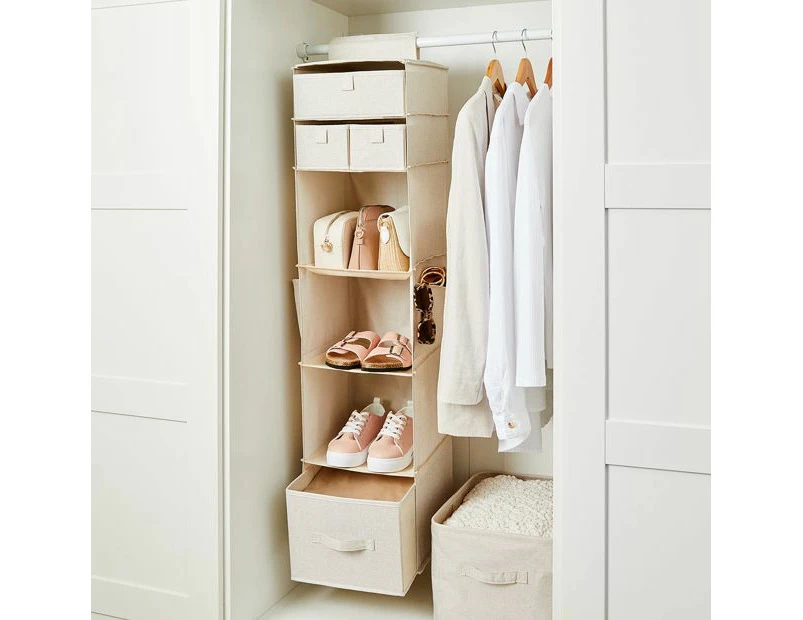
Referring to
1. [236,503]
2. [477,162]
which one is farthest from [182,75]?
[236,503]

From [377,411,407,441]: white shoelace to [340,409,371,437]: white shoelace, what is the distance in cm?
7

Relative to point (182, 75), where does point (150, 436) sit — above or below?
below

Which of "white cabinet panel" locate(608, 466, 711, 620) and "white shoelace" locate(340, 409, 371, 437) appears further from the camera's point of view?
"white shoelace" locate(340, 409, 371, 437)

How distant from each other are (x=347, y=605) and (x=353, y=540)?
275 millimetres

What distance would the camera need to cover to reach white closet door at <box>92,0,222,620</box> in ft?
6.52


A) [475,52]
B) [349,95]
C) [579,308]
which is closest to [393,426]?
[579,308]

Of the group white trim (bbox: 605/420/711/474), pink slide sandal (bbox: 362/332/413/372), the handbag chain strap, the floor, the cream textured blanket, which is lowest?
the floor

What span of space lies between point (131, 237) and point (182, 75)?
0.44m

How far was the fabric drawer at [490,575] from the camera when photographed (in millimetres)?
1958

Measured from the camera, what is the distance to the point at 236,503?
6.76 ft

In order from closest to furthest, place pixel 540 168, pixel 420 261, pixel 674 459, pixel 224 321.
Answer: pixel 674 459, pixel 540 168, pixel 224 321, pixel 420 261

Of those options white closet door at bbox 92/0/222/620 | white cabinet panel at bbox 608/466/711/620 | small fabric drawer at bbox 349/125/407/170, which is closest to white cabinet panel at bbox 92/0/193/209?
white closet door at bbox 92/0/222/620

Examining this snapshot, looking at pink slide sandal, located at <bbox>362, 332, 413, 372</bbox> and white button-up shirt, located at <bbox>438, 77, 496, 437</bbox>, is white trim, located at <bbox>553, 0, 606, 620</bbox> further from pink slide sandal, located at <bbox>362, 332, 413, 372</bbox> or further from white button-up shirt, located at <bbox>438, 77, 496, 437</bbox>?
pink slide sandal, located at <bbox>362, 332, 413, 372</bbox>

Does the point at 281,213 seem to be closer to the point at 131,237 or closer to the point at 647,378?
the point at 131,237
